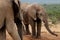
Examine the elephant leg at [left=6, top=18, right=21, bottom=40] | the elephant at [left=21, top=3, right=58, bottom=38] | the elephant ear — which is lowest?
the elephant at [left=21, top=3, right=58, bottom=38]

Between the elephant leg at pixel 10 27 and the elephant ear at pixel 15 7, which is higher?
the elephant ear at pixel 15 7

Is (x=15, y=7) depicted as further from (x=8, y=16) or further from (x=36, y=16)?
(x=36, y=16)

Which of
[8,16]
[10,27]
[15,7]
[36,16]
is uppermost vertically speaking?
[15,7]

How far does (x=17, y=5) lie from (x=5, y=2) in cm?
39

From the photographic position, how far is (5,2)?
24.0 feet

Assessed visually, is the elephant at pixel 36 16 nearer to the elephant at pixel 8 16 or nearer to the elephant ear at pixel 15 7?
the elephant ear at pixel 15 7

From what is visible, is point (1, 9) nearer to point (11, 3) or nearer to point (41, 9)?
point (11, 3)

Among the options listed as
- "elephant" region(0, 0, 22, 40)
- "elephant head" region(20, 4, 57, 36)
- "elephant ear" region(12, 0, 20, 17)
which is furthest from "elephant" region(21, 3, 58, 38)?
"elephant" region(0, 0, 22, 40)

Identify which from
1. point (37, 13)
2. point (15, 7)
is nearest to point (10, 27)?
point (15, 7)

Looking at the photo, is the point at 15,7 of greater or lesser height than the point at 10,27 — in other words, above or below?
above

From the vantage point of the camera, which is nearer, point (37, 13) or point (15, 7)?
point (15, 7)

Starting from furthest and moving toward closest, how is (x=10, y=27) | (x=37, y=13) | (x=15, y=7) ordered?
1. (x=37, y=13)
2. (x=15, y=7)
3. (x=10, y=27)

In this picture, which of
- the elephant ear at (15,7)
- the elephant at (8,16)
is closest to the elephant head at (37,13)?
the elephant ear at (15,7)

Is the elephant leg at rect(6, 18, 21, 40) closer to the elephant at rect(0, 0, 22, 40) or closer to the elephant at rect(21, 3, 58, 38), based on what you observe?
the elephant at rect(0, 0, 22, 40)
